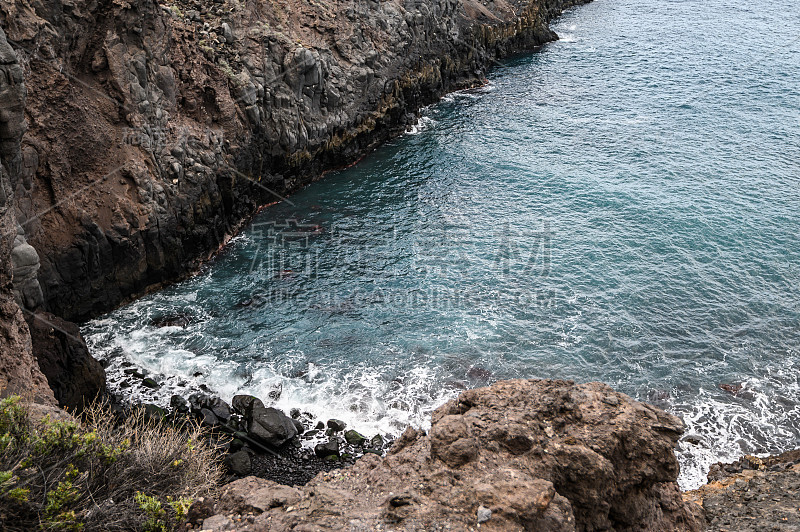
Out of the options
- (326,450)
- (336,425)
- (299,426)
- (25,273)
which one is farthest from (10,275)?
(336,425)

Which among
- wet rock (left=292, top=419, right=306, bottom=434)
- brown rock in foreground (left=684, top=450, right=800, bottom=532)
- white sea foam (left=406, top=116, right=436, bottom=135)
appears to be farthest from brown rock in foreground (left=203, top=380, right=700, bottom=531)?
white sea foam (left=406, top=116, right=436, bottom=135)

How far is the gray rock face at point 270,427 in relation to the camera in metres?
31.7

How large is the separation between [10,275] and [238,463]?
12.9 meters

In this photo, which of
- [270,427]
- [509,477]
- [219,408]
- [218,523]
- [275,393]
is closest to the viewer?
[218,523]

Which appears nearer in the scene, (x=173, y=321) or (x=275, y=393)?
(x=275, y=393)

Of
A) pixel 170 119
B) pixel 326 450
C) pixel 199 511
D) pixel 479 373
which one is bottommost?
pixel 479 373

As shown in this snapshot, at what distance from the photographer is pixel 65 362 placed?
3134 centimetres

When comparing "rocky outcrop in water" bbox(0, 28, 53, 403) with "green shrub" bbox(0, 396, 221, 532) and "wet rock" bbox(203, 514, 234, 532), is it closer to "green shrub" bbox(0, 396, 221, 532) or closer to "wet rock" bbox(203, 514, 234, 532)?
"green shrub" bbox(0, 396, 221, 532)

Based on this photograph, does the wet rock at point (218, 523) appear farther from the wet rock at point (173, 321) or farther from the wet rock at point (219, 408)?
the wet rock at point (173, 321)

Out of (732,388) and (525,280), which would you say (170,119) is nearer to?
(525,280)

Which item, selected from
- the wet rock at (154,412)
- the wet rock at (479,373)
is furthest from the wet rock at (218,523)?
the wet rock at (479,373)

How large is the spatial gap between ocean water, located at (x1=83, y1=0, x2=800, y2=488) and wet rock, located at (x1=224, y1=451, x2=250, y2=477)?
438 cm

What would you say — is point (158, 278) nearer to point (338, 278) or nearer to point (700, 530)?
point (338, 278)

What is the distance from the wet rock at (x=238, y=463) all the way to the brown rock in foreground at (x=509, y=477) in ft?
43.7
